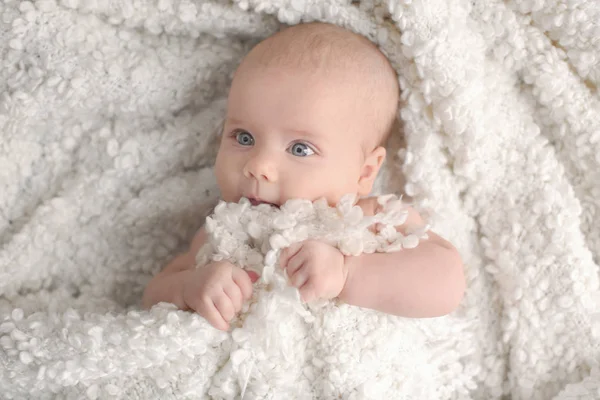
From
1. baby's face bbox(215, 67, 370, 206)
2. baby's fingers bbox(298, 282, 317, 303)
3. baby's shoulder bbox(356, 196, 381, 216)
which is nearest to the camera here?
baby's fingers bbox(298, 282, 317, 303)

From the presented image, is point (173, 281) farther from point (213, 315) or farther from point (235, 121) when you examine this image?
point (235, 121)

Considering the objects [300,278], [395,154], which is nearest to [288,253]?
[300,278]

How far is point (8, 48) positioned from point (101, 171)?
0.30 m

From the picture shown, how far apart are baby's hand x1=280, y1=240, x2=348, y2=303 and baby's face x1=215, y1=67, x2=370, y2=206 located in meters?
0.12

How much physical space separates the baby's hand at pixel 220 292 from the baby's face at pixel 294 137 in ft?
0.52

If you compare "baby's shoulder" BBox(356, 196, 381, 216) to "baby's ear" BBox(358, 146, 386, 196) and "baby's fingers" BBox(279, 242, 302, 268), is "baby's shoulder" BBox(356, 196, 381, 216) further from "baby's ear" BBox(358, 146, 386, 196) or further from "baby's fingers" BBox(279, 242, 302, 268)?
"baby's fingers" BBox(279, 242, 302, 268)

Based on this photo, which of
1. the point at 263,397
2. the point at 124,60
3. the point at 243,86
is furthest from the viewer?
the point at 124,60

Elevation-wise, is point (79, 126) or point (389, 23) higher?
point (389, 23)

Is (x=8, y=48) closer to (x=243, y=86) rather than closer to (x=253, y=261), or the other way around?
(x=243, y=86)

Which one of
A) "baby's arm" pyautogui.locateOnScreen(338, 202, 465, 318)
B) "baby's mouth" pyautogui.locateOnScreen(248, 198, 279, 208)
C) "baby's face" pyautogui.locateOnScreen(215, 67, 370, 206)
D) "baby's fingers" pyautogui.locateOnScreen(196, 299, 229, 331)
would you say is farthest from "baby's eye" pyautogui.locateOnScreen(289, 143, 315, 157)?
"baby's fingers" pyautogui.locateOnScreen(196, 299, 229, 331)

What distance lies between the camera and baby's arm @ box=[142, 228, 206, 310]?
1.31 m

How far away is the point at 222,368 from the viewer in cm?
125

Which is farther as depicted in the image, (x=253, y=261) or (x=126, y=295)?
(x=126, y=295)

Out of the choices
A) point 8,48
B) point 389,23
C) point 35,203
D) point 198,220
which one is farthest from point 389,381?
point 8,48
